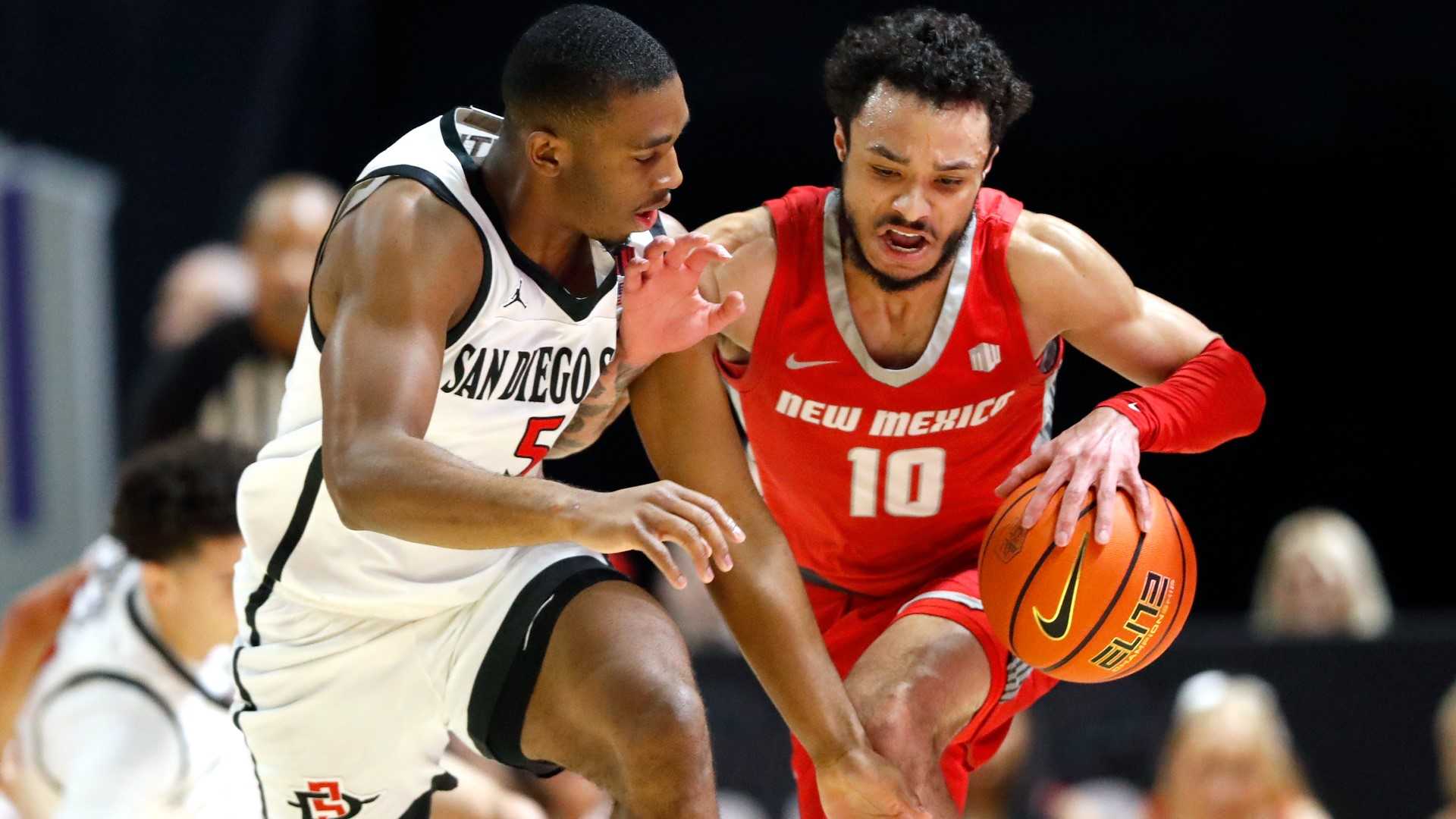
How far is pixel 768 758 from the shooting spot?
23.5 feet

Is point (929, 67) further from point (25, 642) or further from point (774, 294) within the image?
point (25, 642)

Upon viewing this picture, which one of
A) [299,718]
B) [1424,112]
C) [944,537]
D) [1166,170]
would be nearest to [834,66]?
[944,537]

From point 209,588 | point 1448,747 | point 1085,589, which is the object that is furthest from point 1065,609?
point 1448,747

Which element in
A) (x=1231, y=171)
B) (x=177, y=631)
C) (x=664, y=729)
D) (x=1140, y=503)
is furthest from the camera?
(x=1231, y=171)

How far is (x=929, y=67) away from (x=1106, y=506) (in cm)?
100

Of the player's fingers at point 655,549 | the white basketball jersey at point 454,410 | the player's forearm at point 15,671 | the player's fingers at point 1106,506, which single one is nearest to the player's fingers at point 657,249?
the white basketball jersey at point 454,410

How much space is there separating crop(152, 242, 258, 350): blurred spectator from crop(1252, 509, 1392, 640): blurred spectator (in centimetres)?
424

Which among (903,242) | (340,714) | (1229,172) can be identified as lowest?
(1229,172)

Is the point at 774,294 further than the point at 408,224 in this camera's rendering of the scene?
Yes

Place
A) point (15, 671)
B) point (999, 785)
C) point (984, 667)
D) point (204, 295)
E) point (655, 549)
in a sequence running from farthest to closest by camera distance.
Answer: point (999, 785), point (204, 295), point (15, 671), point (984, 667), point (655, 549)

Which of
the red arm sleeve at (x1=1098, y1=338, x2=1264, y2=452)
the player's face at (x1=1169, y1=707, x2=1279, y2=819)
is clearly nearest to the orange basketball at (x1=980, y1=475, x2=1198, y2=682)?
the red arm sleeve at (x1=1098, y1=338, x2=1264, y2=452)

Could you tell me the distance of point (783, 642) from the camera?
147 inches

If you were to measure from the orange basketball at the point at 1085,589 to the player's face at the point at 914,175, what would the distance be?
0.55m

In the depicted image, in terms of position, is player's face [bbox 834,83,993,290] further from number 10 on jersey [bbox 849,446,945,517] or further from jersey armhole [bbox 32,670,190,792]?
jersey armhole [bbox 32,670,190,792]
